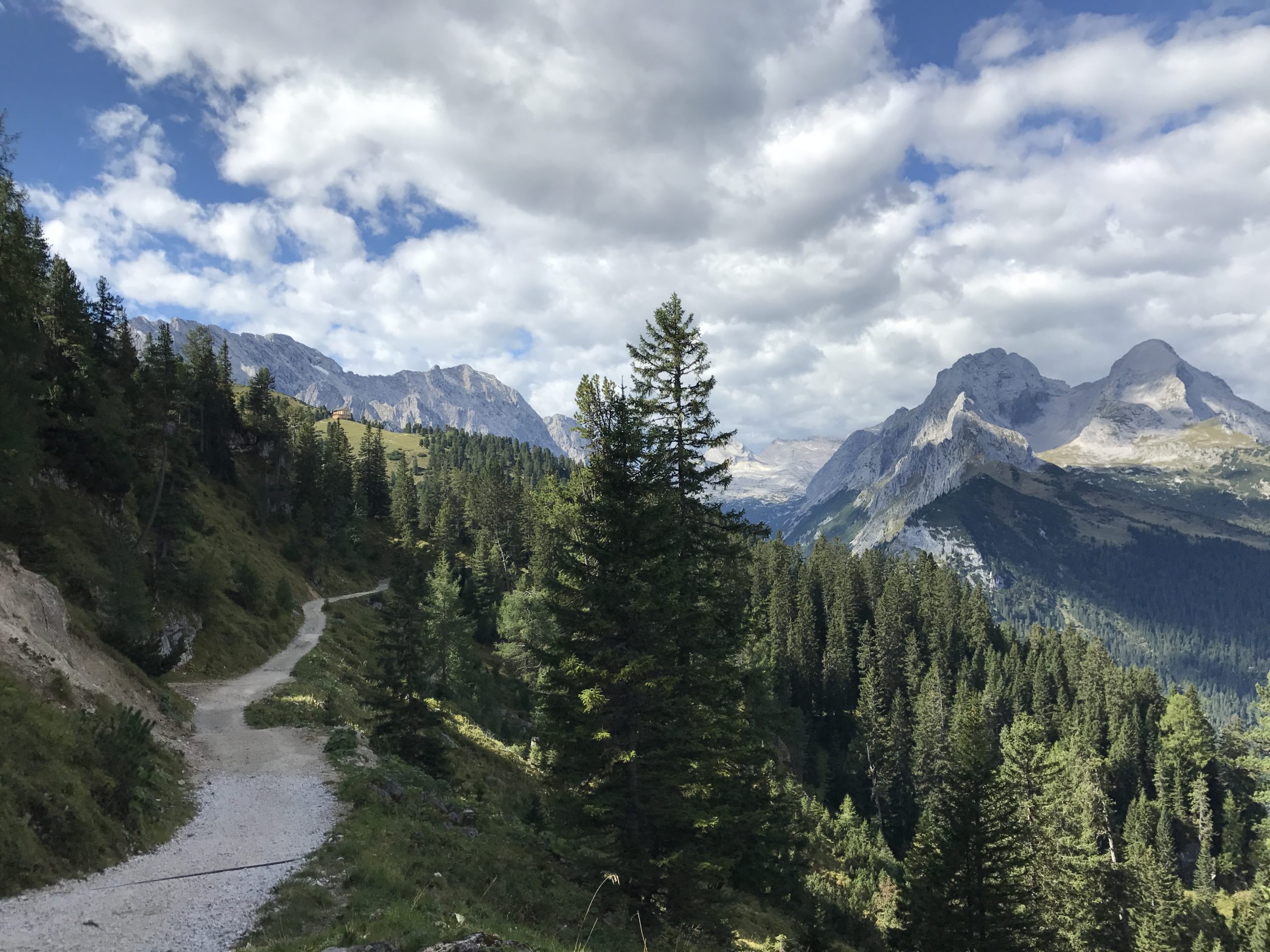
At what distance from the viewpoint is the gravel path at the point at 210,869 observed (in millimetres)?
9828

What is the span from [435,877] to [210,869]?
481 cm

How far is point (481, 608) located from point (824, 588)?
67.3m

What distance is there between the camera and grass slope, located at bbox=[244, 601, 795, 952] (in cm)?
1034

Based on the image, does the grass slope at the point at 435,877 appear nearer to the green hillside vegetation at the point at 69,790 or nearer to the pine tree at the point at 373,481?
the green hillside vegetation at the point at 69,790

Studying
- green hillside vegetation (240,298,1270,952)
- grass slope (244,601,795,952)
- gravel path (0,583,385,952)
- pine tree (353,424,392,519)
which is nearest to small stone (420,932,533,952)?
grass slope (244,601,795,952)

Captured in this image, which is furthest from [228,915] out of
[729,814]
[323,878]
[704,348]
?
[704,348]

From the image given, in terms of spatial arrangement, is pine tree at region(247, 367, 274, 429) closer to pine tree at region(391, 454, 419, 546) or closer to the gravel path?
pine tree at region(391, 454, 419, 546)

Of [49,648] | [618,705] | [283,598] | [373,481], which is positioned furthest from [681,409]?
[373,481]

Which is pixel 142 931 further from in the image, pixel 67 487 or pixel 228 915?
pixel 67 487

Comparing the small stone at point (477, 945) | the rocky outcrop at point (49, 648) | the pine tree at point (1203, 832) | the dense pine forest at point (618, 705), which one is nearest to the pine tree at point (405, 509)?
the dense pine forest at point (618, 705)

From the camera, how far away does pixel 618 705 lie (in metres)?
16.8

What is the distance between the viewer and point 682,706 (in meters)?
16.9

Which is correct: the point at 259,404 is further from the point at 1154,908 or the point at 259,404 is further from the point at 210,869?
the point at 1154,908

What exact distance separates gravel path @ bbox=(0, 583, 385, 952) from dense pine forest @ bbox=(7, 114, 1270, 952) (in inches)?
37.7
